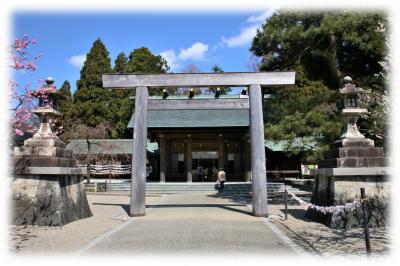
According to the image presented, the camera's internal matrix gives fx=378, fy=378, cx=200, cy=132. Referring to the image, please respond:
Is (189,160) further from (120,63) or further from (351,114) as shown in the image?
(120,63)

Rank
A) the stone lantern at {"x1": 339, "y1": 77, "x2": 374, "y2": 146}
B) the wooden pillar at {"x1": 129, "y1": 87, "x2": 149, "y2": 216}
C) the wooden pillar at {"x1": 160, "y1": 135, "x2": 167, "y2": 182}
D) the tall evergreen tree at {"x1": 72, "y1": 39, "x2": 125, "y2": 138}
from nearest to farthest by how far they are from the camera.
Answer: the stone lantern at {"x1": 339, "y1": 77, "x2": 374, "y2": 146} < the wooden pillar at {"x1": 129, "y1": 87, "x2": 149, "y2": 216} < the wooden pillar at {"x1": 160, "y1": 135, "x2": 167, "y2": 182} < the tall evergreen tree at {"x1": 72, "y1": 39, "x2": 125, "y2": 138}

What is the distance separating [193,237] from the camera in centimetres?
826

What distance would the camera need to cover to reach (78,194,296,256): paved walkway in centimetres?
712

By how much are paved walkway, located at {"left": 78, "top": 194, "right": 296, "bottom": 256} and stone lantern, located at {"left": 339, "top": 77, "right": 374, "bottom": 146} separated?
3367 millimetres

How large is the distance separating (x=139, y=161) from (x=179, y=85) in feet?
9.59

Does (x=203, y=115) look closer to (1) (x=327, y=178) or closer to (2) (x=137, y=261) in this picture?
(1) (x=327, y=178)

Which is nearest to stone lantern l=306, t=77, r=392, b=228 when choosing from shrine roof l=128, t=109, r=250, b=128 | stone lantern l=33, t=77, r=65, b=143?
stone lantern l=33, t=77, r=65, b=143

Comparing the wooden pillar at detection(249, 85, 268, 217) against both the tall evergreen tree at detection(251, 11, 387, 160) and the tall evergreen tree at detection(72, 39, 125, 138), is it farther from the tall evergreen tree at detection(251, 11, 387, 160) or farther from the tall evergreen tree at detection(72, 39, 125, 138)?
the tall evergreen tree at detection(72, 39, 125, 138)

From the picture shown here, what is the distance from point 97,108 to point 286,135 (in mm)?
28821

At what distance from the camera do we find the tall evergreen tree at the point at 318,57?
14.3m

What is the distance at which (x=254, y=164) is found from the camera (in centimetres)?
1222

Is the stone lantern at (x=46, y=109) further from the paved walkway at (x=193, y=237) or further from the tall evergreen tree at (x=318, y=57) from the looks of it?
the tall evergreen tree at (x=318, y=57)

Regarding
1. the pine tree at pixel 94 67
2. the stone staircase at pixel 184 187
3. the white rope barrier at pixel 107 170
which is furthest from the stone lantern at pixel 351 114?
the pine tree at pixel 94 67

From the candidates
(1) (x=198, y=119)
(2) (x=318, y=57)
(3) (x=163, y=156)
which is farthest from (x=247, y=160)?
(2) (x=318, y=57)
